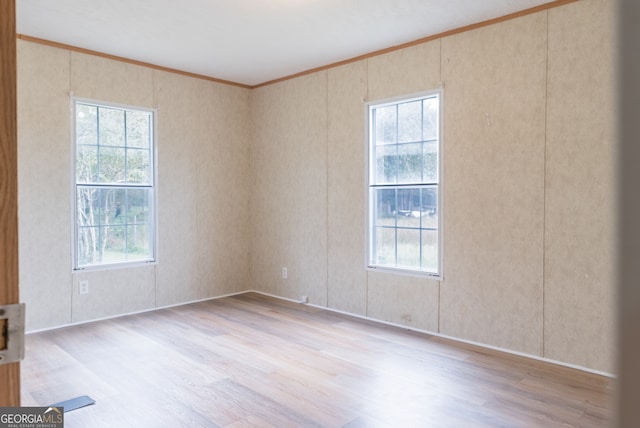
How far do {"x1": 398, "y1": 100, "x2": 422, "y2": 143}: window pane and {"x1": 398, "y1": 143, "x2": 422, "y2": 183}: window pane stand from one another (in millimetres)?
77

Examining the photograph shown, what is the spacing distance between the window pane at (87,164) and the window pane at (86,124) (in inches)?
3.2

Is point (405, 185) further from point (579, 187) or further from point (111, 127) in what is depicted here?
point (111, 127)

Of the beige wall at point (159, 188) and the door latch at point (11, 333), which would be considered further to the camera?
the beige wall at point (159, 188)

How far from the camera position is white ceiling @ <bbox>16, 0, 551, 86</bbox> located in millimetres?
3416

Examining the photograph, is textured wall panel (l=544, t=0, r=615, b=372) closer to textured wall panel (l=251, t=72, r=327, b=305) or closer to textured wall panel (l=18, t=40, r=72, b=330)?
textured wall panel (l=251, t=72, r=327, b=305)

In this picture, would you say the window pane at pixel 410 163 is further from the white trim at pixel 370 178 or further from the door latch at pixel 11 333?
the door latch at pixel 11 333

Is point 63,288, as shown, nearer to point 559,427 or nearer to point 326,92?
point 326,92

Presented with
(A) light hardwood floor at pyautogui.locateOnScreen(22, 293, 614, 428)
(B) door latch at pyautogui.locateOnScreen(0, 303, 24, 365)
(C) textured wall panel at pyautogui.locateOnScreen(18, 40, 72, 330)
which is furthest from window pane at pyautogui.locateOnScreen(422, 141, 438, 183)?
(B) door latch at pyautogui.locateOnScreen(0, 303, 24, 365)

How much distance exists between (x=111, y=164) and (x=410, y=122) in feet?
10.3

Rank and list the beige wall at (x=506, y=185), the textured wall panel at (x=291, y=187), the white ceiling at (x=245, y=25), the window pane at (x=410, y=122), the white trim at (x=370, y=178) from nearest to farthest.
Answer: the beige wall at (x=506, y=185), the white ceiling at (x=245, y=25), the white trim at (x=370, y=178), the window pane at (x=410, y=122), the textured wall panel at (x=291, y=187)

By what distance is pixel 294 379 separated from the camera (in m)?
3.12

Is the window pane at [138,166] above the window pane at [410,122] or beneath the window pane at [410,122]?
beneath

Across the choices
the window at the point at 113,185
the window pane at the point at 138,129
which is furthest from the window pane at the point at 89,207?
the window pane at the point at 138,129

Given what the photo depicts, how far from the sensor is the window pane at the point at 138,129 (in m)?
4.81
